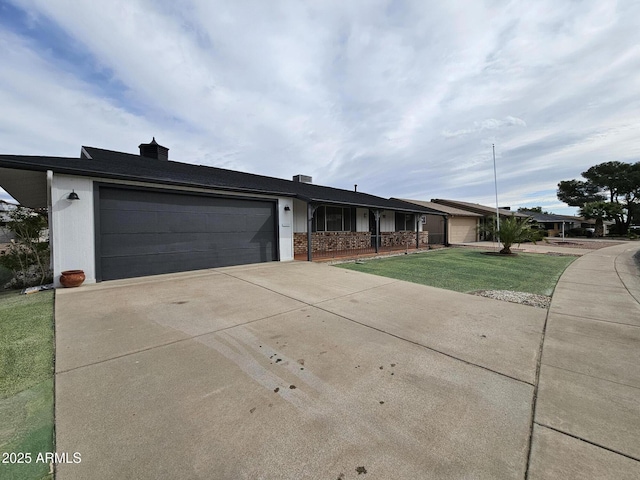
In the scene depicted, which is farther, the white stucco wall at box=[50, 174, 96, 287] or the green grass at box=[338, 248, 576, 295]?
the green grass at box=[338, 248, 576, 295]

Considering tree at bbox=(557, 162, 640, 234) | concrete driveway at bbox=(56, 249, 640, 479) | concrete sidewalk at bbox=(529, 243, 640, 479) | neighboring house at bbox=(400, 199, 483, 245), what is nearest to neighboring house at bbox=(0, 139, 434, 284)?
concrete driveway at bbox=(56, 249, 640, 479)

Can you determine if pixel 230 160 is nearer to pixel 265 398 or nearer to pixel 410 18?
pixel 410 18

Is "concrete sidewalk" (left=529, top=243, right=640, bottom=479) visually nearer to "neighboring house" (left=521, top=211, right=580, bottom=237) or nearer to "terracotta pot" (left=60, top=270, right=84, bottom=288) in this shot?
"terracotta pot" (left=60, top=270, right=84, bottom=288)

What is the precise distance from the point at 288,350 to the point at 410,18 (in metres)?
9.24

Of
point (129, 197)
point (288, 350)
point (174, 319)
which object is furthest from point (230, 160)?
point (288, 350)

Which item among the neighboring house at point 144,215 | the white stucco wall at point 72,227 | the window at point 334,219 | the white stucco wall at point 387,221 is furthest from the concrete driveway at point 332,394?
the white stucco wall at point 387,221

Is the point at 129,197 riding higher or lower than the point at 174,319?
higher

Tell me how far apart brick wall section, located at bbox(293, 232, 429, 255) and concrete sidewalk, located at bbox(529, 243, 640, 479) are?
374 inches

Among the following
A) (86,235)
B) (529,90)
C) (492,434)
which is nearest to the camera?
(492,434)

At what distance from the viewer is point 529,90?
10695mm

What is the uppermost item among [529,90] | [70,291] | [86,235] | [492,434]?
[529,90]

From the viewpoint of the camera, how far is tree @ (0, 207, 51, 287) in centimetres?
760

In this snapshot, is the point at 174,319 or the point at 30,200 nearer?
the point at 174,319

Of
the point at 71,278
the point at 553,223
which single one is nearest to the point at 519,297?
the point at 71,278
